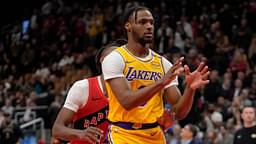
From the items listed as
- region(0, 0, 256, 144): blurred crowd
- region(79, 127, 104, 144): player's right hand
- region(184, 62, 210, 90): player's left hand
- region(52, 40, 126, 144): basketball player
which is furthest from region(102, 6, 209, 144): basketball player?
region(0, 0, 256, 144): blurred crowd

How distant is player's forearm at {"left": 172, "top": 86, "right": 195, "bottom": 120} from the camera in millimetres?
4637

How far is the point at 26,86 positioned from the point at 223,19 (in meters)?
5.65

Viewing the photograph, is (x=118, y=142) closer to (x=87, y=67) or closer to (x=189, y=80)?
(x=189, y=80)

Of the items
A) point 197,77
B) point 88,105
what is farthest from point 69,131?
point 197,77

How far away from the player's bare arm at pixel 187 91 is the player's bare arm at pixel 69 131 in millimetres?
586

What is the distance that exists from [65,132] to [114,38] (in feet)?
41.6

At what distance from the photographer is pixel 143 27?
4.61m

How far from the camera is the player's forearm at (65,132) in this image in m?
5.04

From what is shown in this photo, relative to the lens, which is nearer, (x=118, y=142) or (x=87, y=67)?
(x=118, y=142)

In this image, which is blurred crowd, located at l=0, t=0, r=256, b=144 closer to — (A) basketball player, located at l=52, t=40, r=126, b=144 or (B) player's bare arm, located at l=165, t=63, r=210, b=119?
(A) basketball player, located at l=52, t=40, r=126, b=144

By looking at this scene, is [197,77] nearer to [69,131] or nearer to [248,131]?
[69,131]

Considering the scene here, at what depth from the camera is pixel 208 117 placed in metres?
11.7

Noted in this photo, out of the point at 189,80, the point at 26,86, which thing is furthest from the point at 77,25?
the point at 189,80

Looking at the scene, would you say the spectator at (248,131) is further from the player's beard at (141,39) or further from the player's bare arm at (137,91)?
the player's bare arm at (137,91)
